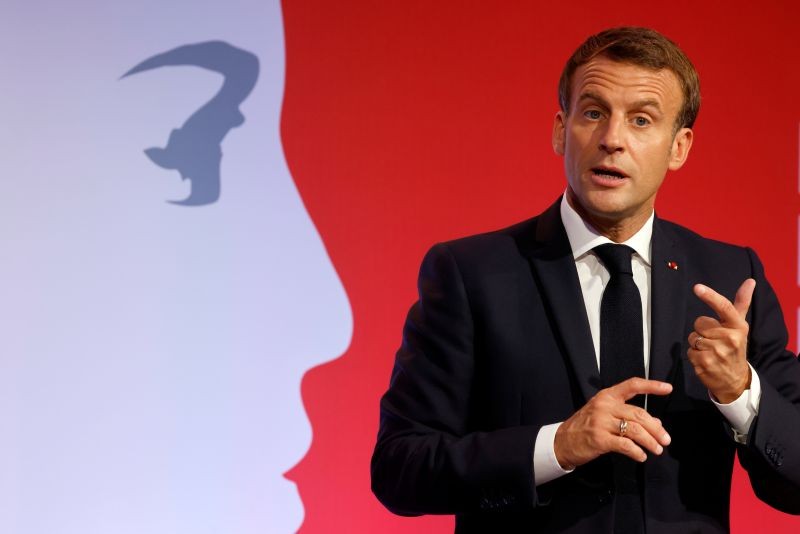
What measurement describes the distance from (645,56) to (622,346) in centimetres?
51

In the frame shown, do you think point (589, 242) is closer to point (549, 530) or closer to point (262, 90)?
point (549, 530)

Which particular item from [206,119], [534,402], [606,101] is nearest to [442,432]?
[534,402]

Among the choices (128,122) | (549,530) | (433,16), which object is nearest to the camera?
(549,530)

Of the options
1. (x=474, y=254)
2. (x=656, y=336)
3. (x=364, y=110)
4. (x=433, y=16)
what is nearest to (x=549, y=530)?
(x=656, y=336)

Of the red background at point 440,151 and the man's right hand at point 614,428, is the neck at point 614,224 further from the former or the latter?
the red background at point 440,151

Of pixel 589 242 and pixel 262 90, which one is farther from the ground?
pixel 262 90

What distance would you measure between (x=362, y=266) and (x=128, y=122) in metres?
0.77

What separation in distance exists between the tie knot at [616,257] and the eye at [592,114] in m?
0.23

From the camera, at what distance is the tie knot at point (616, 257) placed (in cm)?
168

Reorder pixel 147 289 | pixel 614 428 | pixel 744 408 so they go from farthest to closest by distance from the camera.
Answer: pixel 147 289 → pixel 744 408 → pixel 614 428

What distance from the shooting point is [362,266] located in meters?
2.87

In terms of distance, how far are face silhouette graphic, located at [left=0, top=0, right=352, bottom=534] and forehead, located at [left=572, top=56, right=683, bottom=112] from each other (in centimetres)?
127

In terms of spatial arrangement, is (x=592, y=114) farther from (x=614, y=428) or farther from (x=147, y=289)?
(x=147, y=289)

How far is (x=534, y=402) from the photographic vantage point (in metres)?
1.61
